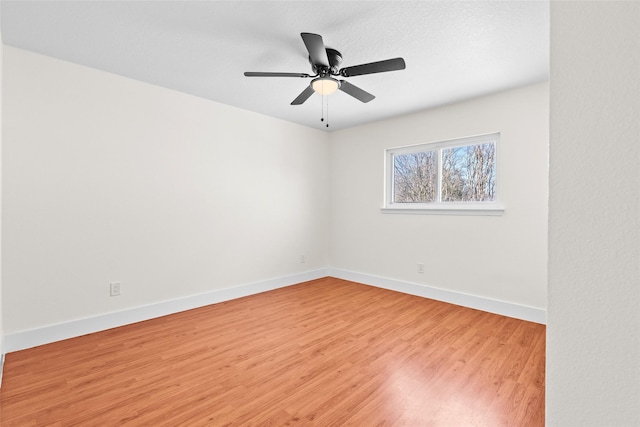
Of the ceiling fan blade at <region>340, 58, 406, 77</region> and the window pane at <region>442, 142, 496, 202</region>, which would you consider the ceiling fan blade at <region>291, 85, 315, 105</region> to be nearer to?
the ceiling fan blade at <region>340, 58, 406, 77</region>

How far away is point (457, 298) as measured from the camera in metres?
3.41

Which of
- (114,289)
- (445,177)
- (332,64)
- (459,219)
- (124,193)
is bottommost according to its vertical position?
(114,289)

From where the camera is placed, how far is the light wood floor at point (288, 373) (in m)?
1.59

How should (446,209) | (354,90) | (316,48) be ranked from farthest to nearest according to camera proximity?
(446,209), (354,90), (316,48)

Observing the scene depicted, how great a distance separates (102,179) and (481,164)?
3.87m

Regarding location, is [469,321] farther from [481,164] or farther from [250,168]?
[250,168]

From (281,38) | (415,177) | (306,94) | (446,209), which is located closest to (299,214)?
(415,177)

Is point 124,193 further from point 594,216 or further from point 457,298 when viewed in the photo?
point 457,298

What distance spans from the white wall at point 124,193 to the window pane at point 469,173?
213 cm

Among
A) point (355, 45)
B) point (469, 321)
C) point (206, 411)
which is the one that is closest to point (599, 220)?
point (206, 411)

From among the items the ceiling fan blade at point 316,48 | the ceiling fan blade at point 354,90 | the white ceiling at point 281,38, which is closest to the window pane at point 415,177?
the white ceiling at point 281,38

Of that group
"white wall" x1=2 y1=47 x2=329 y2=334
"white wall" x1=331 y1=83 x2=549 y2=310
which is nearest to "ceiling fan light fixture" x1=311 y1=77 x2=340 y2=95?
"white wall" x1=2 y1=47 x2=329 y2=334

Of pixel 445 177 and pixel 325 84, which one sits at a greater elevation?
pixel 325 84

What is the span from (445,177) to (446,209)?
1.48 feet
